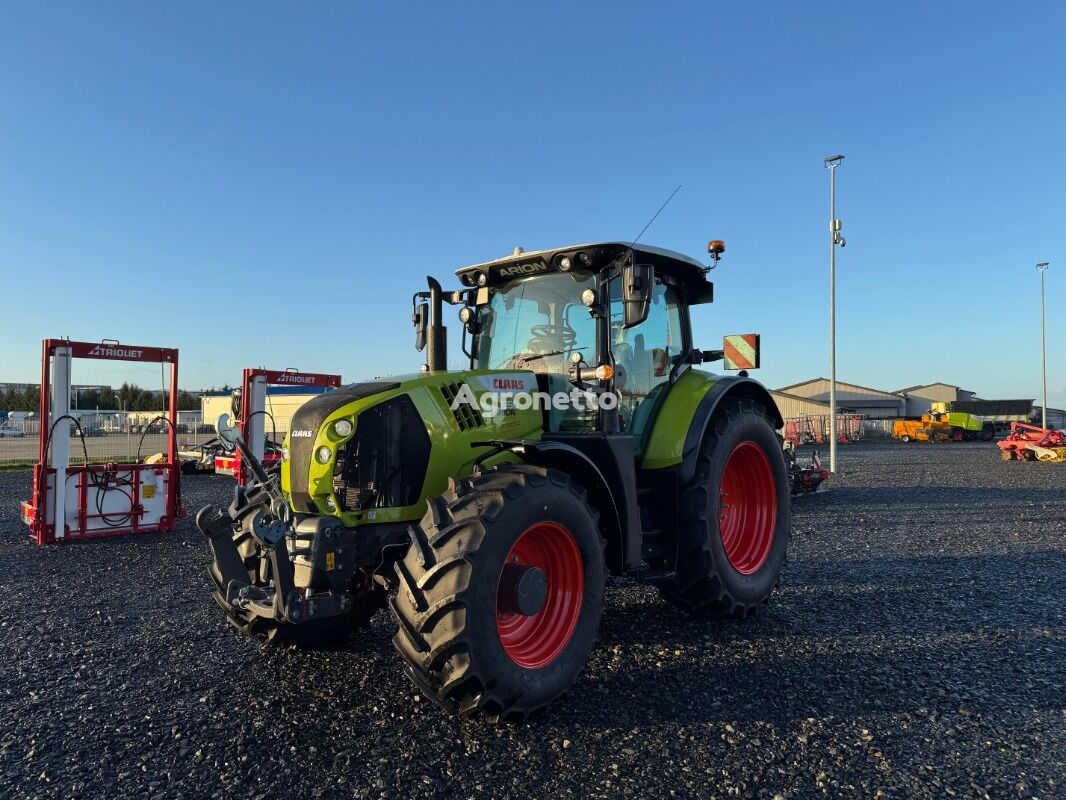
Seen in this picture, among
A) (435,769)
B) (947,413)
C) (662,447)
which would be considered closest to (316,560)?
(435,769)

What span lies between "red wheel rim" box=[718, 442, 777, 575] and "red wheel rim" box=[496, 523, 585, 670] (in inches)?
84.8

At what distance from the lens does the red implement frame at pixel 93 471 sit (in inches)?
339

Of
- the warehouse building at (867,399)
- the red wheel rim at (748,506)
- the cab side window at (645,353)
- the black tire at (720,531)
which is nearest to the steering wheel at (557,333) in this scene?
the cab side window at (645,353)

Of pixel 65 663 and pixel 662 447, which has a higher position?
pixel 662 447

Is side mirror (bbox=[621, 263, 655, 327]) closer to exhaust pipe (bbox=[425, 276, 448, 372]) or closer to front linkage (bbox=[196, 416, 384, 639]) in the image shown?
exhaust pipe (bbox=[425, 276, 448, 372])

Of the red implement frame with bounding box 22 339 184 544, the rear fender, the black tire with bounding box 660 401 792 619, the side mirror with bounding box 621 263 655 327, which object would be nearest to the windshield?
the side mirror with bounding box 621 263 655 327

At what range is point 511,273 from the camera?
16.4 ft

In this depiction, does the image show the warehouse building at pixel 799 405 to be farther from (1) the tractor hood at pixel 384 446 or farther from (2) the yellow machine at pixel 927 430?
(1) the tractor hood at pixel 384 446

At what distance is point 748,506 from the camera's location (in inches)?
227

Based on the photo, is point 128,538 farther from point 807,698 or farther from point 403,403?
point 807,698

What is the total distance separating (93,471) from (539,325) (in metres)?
7.30

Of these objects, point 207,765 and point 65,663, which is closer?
point 207,765

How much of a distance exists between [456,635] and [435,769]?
0.55 m

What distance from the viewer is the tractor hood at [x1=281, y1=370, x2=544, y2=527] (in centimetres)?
366
